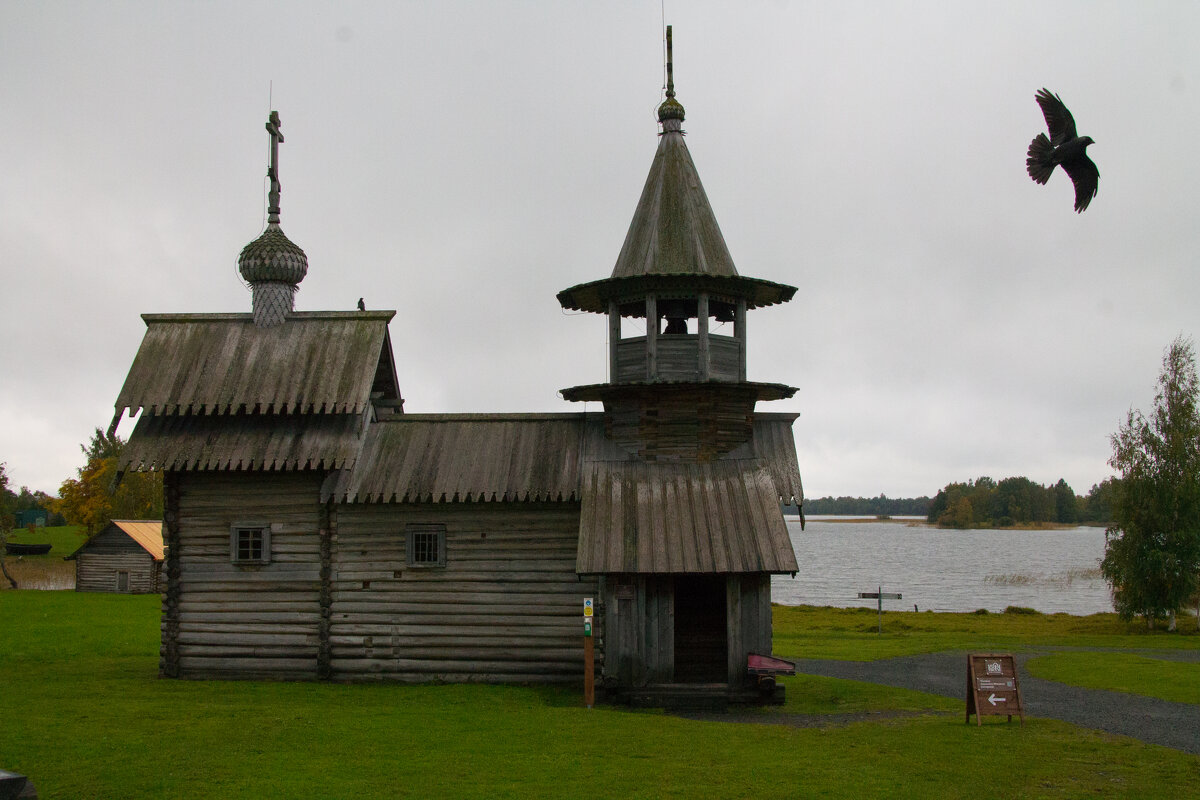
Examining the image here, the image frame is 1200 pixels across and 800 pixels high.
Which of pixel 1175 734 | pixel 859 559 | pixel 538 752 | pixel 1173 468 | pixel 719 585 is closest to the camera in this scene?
pixel 538 752

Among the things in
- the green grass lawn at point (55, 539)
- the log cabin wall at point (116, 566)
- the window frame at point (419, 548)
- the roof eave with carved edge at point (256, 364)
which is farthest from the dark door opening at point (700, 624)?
the green grass lawn at point (55, 539)

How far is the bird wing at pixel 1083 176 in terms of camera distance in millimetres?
12742

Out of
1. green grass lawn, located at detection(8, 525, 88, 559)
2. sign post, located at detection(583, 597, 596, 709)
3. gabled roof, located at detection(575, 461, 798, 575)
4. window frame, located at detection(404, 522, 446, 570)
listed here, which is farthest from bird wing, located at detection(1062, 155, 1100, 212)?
green grass lawn, located at detection(8, 525, 88, 559)

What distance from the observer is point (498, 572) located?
69.2 feet

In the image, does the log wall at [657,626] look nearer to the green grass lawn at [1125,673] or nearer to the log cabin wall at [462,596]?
the log cabin wall at [462,596]

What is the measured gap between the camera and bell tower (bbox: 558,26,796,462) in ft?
69.4

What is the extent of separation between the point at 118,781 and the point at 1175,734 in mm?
16929

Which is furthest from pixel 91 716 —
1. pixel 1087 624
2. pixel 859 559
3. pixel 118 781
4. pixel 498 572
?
pixel 859 559

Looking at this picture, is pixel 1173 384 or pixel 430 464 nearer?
pixel 430 464

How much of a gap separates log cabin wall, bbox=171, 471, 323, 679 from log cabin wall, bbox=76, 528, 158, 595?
38363 mm

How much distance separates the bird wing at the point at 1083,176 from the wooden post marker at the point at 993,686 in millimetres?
8154

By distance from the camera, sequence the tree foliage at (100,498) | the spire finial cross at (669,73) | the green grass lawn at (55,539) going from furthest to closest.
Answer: the green grass lawn at (55,539), the tree foliage at (100,498), the spire finial cross at (669,73)

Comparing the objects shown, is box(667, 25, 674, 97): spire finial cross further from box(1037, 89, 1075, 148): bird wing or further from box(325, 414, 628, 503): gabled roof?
box(1037, 89, 1075, 148): bird wing

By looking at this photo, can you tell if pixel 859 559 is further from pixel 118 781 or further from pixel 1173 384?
pixel 118 781
